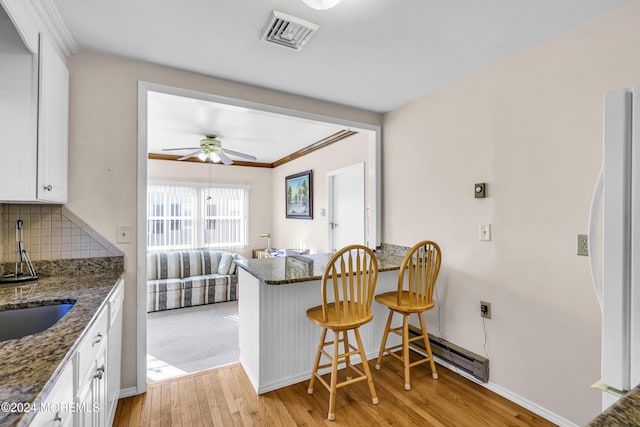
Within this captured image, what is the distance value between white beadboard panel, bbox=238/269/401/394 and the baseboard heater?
3.33ft

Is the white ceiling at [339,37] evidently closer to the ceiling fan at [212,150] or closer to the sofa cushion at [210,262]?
the ceiling fan at [212,150]

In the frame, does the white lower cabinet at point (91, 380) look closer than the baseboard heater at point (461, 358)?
Yes

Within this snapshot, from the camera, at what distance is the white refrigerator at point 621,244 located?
90 cm

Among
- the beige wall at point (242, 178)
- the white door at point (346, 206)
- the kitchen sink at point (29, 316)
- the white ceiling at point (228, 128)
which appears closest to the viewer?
the kitchen sink at point (29, 316)

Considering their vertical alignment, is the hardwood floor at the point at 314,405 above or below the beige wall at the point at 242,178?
below

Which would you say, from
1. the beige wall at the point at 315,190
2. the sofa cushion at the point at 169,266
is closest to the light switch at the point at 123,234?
the beige wall at the point at 315,190

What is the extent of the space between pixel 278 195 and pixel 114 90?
4.28 metres

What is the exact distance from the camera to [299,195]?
525 centimetres

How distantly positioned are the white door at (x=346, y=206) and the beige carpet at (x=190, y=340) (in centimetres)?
174

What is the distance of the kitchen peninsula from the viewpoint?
2.11m

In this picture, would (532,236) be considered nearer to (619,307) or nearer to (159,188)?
(619,307)

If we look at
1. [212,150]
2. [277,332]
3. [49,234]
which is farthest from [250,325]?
[212,150]

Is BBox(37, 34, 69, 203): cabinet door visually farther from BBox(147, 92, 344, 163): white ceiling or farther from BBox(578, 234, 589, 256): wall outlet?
BBox(578, 234, 589, 256): wall outlet

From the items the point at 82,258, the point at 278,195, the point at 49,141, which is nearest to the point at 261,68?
the point at 49,141
